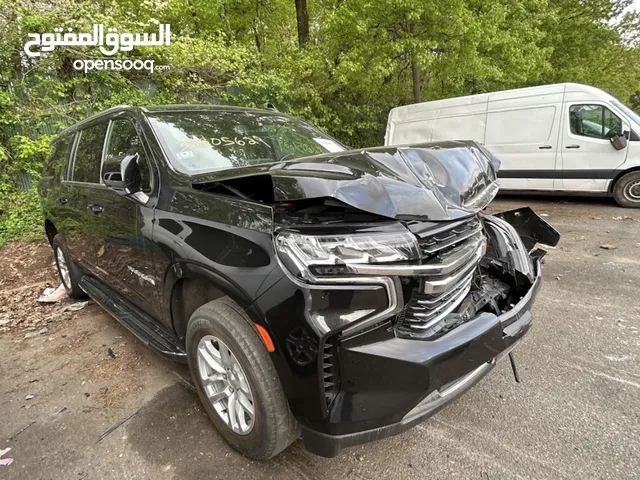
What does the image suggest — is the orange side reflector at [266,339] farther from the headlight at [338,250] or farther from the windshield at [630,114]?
the windshield at [630,114]

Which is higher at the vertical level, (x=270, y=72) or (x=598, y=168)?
(x=270, y=72)

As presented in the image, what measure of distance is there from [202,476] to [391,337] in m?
1.21

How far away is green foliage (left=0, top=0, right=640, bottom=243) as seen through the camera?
6691mm

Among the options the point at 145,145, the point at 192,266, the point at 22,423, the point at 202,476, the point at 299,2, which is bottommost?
the point at 22,423

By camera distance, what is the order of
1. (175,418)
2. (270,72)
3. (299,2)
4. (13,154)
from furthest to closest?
1. (299,2)
2. (270,72)
3. (13,154)
4. (175,418)

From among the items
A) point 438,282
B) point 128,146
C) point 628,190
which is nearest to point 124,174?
point 128,146

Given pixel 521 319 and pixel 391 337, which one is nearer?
pixel 391 337

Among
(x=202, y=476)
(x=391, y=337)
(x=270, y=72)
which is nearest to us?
(x=391, y=337)

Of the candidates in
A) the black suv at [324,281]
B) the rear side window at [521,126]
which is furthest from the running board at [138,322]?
the rear side window at [521,126]

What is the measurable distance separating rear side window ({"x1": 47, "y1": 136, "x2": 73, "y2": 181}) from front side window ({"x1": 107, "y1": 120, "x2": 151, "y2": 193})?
1.18 metres

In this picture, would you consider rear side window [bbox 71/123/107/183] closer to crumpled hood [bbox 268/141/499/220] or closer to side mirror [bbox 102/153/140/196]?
side mirror [bbox 102/153/140/196]

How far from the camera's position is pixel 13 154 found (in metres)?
6.84

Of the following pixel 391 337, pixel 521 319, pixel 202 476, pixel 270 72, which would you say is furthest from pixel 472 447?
pixel 270 72

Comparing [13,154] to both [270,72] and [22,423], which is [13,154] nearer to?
[270,72]
